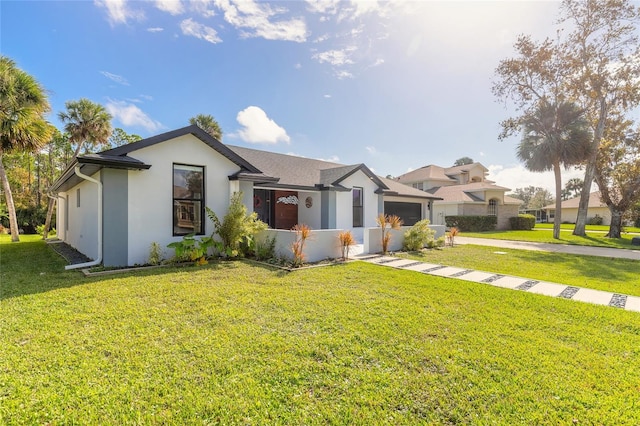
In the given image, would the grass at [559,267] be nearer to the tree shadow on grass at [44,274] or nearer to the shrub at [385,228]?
the shrub at [385,228]

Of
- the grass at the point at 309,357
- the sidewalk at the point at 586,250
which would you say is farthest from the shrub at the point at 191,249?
the sidewalk at the point at 586,250

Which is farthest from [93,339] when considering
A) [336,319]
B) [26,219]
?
[26,219]

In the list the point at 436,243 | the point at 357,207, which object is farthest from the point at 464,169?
the point at 436,243

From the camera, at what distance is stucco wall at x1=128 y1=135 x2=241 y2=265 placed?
869 cm

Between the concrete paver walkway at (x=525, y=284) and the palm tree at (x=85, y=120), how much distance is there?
21.5 meters

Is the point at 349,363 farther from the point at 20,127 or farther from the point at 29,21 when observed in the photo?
the point at 20,127

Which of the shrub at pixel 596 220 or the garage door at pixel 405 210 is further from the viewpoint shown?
the shrub at pixel 596 220

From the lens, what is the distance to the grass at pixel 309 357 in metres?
2.68

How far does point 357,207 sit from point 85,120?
19.5 meters

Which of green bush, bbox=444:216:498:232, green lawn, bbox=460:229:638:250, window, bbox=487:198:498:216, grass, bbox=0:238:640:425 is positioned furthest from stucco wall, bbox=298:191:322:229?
window, bbox=487:198:498:216

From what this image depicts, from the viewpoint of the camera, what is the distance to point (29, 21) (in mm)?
9758

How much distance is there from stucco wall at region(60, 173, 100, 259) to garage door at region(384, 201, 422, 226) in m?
17.2

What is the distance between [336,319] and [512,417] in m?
2.59

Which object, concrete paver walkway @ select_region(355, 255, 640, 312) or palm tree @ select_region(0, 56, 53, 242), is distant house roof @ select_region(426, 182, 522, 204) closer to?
concrete paver walkway @ select_region(355, 255, 640, 312)
